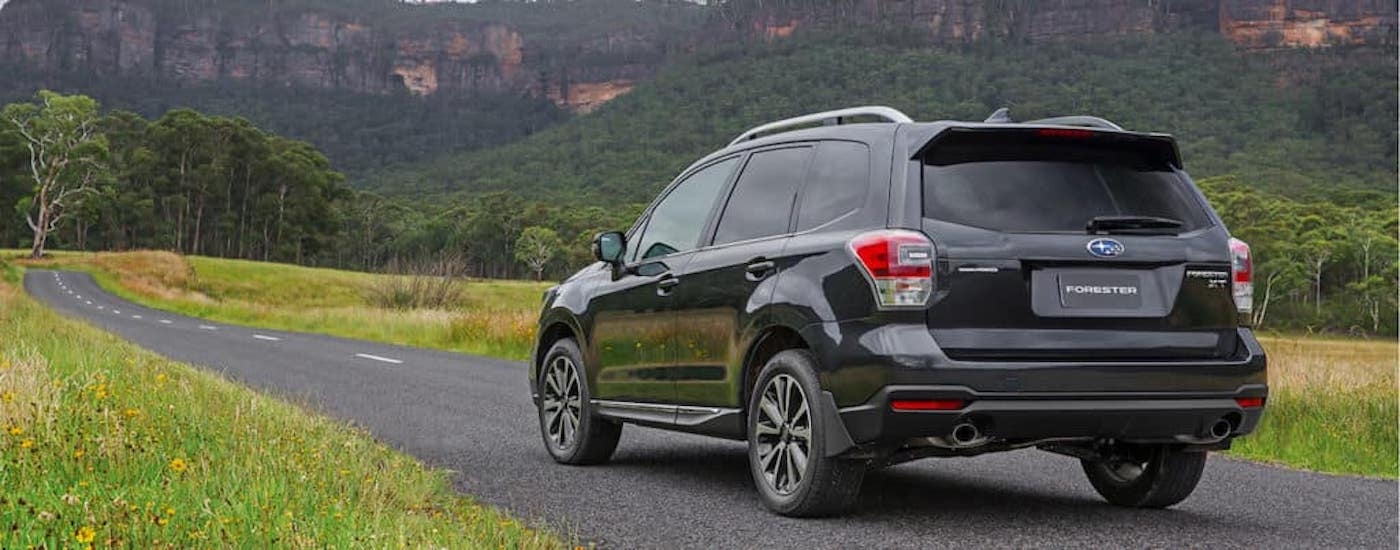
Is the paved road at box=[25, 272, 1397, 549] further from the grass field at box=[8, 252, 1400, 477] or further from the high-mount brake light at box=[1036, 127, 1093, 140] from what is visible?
the high-mount brake light at box=[1036, 127, 1093, 140]

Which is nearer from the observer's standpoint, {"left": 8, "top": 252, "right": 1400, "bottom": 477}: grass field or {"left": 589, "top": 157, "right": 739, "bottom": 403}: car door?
{"left": 589, "top": 157, "right": 739, "bottom": 403}: car door

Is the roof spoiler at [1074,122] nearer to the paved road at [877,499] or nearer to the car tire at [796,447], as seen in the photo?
the car tire at [796,447]

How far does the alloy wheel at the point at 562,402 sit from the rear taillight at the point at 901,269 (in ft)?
9.38

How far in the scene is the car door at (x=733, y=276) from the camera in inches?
222

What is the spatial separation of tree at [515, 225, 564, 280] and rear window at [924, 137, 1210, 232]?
11592 cm

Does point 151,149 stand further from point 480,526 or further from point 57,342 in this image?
point 480,526

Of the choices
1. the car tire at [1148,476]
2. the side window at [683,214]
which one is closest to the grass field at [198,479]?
the side window at [683,214]

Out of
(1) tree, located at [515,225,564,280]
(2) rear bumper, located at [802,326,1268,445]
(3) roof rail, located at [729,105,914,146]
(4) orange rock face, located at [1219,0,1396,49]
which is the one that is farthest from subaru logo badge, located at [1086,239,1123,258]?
(4) orange rock face, located at [1219,0,1396,49]

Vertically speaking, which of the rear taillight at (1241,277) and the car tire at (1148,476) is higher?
the rear taillight at (1241,277)

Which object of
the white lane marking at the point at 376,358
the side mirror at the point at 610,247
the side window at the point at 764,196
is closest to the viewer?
the side window at the point at 764,196

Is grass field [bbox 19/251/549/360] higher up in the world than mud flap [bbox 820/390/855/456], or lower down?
lower down

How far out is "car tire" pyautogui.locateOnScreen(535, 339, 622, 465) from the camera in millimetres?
7191

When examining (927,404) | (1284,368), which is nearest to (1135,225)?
(927,404)

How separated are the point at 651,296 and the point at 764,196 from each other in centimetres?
92
